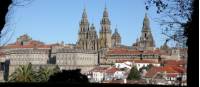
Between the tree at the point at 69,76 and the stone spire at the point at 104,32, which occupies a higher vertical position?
the stone spire at the point at 104,32

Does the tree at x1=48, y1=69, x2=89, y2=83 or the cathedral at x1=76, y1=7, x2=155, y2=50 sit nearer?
the tree at x1=48, y1=69, x2=89, y2=83

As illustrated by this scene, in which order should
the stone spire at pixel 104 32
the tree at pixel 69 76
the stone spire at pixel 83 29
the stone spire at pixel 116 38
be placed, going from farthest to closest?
the stone spire at pixel 116 38 < the stone spire at pixel 104 32 < the stone spire at pixel 83 29 < the tree at pixel 69 76

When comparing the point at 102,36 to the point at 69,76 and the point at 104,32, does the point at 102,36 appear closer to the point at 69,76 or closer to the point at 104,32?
the point at 104,32

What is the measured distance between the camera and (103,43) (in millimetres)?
135875

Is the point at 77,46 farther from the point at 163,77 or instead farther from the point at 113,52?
the point at 163,77

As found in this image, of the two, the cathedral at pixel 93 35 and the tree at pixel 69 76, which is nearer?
the tree at pixel 69 76

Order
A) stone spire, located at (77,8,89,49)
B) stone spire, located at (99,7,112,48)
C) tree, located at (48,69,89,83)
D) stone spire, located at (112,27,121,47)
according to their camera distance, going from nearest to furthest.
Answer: tree, located at (48,69,89,83) → stone spire, located at (77,8,89,49) → stone spire, located at (99,7,112,48) → stone spire, located at (112,27,121,47)

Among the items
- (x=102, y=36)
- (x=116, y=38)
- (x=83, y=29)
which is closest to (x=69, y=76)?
(x=83, y=29)

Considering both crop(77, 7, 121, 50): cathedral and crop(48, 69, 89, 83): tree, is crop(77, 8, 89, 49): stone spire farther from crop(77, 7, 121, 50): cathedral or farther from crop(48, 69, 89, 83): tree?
crop(48, 69, 89, 83): tree

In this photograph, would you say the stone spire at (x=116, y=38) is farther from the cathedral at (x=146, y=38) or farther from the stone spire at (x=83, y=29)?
the stone spire at (x=83, y=29)

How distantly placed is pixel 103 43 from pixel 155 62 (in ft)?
49.1

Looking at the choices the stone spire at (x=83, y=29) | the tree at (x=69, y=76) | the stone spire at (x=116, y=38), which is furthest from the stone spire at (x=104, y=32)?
the tree at (x=69, y=76)

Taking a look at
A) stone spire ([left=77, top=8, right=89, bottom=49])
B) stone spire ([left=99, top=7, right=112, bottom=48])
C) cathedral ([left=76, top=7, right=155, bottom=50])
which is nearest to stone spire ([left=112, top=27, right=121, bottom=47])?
cathedral ([left=76, top=7, right=155, bottom=50])

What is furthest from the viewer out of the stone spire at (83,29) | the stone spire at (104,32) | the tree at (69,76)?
the stone spire at (104,32)
